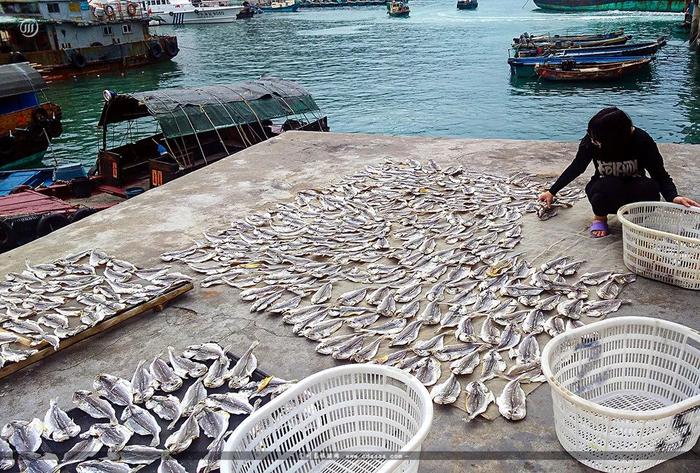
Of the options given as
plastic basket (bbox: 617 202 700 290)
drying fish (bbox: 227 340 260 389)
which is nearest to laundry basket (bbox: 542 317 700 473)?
plastic basket (bbox: 617 202 700 290)

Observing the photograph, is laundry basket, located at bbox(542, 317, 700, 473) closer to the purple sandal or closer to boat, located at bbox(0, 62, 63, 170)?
the purple sandal

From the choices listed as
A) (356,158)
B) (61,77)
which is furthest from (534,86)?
(61,77)

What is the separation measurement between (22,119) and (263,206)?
15380mm

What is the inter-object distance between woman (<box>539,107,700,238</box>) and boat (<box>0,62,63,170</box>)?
16.3m

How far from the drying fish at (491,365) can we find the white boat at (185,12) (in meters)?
69.4

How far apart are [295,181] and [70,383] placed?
4.02 m

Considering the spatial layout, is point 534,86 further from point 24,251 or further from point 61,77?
point 61,77

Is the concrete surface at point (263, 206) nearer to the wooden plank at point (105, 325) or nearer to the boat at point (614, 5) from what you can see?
the wooden plank at point (105, 325)

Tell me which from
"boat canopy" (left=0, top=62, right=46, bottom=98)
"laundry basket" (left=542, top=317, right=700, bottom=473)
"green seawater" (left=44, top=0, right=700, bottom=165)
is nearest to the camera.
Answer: "laundry basket" (left=542, top=317, right=700, bottom=473)

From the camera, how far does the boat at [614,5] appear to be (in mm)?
44812

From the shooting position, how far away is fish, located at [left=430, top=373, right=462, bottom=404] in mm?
2717

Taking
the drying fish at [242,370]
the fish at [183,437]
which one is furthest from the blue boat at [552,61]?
the fish at [183,437]

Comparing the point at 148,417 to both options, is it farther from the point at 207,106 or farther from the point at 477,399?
the point at 207,106

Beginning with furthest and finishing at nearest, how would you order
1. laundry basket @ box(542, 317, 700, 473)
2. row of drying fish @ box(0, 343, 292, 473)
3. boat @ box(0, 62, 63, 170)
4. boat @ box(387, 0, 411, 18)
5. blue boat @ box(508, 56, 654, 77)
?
boat @ box(387, 0, 411, 18) < blue boat @ box(508, 56, 654, 77) < boat @ box(0, 62, 63, 170) < row of drying fish @ box(0, 343, 292, 473) < laundry basket @ box(542, 317, 700, 473)
